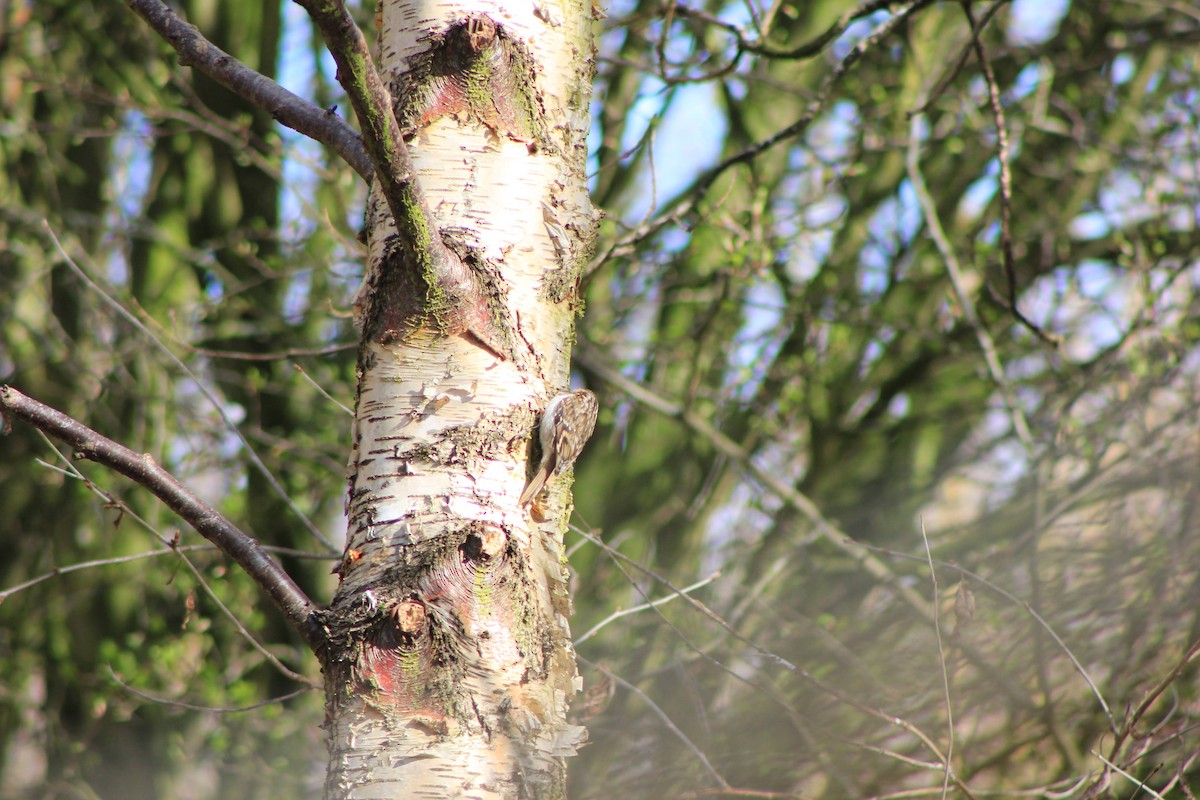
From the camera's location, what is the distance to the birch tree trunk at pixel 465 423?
1370mm

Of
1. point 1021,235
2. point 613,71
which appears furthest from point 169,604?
point 1021,235

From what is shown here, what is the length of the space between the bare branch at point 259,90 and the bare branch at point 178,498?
0.58m

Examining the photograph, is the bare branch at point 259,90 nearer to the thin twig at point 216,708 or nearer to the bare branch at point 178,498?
the bare branch at point 178,498

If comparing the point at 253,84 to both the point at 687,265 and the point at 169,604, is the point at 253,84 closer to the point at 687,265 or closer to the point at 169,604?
the point at 687,265

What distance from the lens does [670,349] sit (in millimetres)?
5336

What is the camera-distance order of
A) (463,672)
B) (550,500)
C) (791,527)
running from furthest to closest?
(791,527) → (550,500) → (463,672)

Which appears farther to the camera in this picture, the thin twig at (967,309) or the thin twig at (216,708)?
the thin twig at (967,309)

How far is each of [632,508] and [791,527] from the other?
1004 millimetres

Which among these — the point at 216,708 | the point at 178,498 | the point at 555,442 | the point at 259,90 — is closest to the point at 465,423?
the point at 555,442

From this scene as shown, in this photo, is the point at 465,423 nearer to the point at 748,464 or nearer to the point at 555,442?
the point at 555,442

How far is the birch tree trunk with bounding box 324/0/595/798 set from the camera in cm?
137

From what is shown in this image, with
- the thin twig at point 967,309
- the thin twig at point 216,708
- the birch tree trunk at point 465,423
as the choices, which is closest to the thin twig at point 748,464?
the thin twig at point 967,309

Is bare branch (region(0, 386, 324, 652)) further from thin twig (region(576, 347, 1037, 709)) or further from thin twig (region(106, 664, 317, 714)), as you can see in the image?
thin twig (region(576, 347, 1037, 709))

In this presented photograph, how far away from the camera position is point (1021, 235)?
5363 mm
